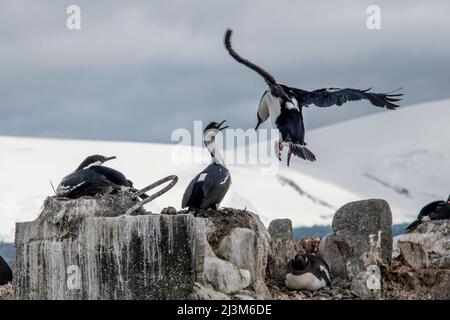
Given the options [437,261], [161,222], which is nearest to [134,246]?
[161,222]

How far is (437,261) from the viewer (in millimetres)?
17125

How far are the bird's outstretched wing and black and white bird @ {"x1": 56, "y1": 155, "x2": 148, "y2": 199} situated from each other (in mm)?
4931

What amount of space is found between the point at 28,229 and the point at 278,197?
69.3m

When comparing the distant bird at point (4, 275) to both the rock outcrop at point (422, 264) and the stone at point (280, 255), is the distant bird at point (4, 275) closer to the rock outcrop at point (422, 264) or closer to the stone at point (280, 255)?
the stone at point (280, 255)

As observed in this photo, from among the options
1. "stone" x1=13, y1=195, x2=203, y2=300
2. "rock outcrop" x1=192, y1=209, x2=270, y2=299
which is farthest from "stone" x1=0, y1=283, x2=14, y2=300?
"rock outcrop" x1=192, y1=209, x2=270, y2=299

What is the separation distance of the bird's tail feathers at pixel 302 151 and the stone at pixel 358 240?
1192 millimetres

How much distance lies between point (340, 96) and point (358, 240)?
12.3 ft

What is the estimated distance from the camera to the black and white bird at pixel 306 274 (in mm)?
15445

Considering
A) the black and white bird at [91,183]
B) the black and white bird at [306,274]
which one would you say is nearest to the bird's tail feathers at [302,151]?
the black and white bird at [306,274]

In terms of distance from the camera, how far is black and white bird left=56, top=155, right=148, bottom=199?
1472cm

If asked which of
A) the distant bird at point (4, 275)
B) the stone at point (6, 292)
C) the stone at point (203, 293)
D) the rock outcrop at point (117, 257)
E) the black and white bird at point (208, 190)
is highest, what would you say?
the black and white bird at point (208, 190)

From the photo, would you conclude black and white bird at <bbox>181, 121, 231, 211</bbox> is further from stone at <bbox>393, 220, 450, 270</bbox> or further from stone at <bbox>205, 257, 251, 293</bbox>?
stone at <bbox>393, 220, 450, 270</bbox>

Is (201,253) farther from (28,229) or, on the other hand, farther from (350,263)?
(350,263)

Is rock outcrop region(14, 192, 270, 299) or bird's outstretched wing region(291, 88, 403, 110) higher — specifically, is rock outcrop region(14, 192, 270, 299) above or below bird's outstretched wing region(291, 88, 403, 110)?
below
